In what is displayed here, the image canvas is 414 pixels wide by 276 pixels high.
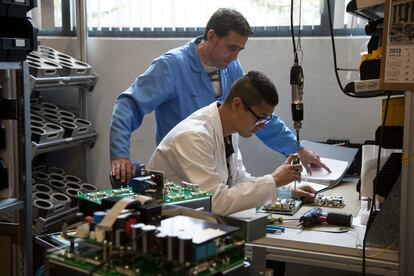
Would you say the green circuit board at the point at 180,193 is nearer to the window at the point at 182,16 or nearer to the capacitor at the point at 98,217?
the capacitor at the point at 98,217

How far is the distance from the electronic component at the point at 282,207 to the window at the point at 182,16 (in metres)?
1.17

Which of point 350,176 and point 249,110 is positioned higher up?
point 249,110

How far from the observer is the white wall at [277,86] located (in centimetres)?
256

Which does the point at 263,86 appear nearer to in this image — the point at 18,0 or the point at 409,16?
the point at 409,16

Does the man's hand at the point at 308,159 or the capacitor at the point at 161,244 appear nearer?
the capacitor at the point at 161,244

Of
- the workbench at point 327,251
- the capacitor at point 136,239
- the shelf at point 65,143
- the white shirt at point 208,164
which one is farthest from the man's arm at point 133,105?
the capacitor at point 136,239

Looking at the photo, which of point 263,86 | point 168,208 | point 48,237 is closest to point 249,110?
point 263,86

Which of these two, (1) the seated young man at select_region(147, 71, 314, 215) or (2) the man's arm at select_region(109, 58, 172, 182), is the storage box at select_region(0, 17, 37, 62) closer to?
(2) the man's arm at select_region(109, 58, 172, 182)

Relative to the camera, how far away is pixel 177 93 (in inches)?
92.7

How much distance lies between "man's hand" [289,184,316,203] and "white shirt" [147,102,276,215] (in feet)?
0.62

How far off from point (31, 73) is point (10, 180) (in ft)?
2.18

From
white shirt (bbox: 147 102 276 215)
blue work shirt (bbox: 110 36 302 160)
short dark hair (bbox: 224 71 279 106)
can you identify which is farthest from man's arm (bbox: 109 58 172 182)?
short dark hair (bbox: 224 71 279 106)

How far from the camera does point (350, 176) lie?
2.37 meters

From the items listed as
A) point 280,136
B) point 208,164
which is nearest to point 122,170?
point 208,164
